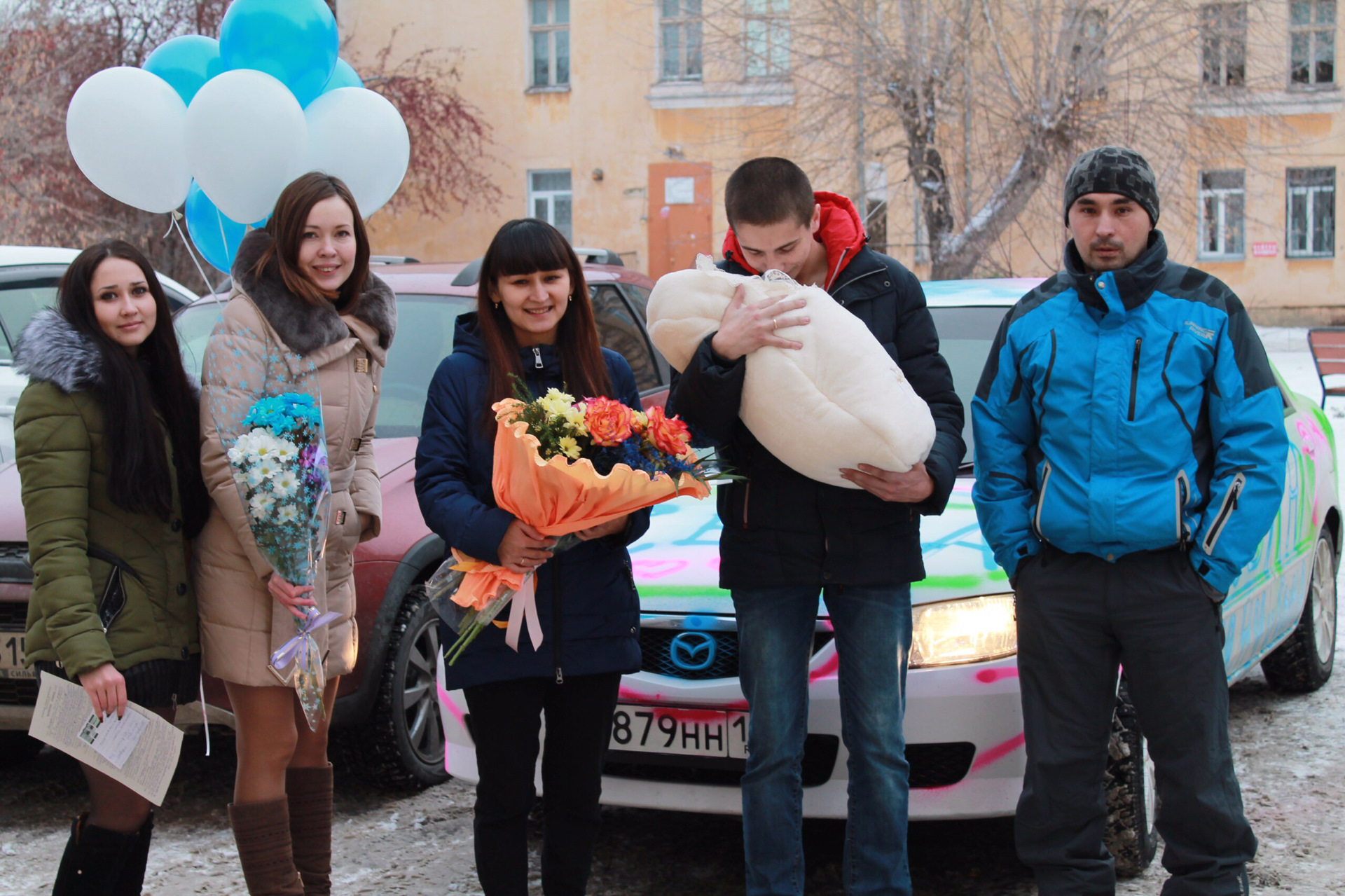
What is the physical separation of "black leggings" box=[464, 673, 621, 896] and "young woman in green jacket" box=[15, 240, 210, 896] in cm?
70

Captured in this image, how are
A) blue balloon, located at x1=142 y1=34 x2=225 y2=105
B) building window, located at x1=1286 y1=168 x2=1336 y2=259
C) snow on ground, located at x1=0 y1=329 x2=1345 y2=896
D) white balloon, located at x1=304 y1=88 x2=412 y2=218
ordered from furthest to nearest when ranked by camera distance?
building window, located at x1=1286 y1=168 x2=1336 y2=259, blue balloon, located at x1=142 y1=34 x2=225 y2=105, white balloon, located at x1=304 y1=88 x2=412 y2=218, snow on ground, located at x1=0 y1=329 x2=1345 y2=896

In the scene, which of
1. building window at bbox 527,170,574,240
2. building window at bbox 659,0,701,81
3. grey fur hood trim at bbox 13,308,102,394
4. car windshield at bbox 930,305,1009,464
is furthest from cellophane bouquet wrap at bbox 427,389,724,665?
building window at bbox 527,170,574,240

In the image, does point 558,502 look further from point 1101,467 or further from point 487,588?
point 1101,467

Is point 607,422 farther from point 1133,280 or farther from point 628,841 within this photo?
point 628,841

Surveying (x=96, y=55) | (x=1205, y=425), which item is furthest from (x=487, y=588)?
(x=96, y=55)

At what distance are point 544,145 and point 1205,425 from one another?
2366 cm

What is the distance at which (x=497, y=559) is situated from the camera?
2.78 metres

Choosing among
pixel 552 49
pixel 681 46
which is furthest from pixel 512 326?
Result: pixel 552 49

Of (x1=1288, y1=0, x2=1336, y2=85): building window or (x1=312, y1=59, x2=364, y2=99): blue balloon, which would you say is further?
(x1=1288, y1=0, x2=1336, y2=85): building window

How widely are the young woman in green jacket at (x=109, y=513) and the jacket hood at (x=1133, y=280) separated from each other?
204 cm

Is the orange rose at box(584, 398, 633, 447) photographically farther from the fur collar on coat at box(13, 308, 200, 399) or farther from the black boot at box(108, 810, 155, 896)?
the black boot at box(108, 810, 155, 896)

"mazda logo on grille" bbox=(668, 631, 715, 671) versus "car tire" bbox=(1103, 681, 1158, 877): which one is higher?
"mazda logo on grille" bbox=(668, 631, 715, 671)

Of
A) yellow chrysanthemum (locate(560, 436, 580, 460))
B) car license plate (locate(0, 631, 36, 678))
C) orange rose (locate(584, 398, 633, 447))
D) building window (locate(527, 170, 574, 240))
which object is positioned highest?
building window (locate(527, 170, 574, 240))

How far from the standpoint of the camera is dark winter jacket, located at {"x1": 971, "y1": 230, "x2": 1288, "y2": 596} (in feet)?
9.16
